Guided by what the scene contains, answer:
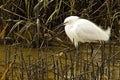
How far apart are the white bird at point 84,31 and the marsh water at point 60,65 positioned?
12 cm

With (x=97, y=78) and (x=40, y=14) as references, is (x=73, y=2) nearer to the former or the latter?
(x=40, y=14)

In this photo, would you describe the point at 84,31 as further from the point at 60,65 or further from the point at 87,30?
the point at 60,65

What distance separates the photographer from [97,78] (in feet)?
11.4

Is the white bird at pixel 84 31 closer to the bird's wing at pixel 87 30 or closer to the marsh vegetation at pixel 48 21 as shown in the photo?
the bird's wing at pixel 87 30

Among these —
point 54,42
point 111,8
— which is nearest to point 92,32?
point 111,8

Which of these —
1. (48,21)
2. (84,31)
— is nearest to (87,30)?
(84,31)

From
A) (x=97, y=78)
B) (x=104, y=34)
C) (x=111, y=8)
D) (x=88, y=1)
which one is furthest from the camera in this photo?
(x=88, y=1)

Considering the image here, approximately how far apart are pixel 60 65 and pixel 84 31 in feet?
2.15

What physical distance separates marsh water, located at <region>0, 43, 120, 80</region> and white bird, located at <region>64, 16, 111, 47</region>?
4.8 inches

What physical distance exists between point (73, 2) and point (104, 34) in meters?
1.05

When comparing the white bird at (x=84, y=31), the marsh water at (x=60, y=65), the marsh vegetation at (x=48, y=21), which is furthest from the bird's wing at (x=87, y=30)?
the marsh vegetation at (x=48, y=21)

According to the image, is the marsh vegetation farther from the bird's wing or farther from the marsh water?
the bird's wing

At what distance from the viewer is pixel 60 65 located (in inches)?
158

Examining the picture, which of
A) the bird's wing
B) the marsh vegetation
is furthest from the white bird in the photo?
the marsh vegetation
